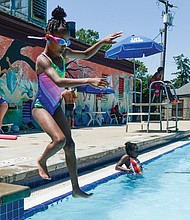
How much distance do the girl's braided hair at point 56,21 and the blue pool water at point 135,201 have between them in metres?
1.87

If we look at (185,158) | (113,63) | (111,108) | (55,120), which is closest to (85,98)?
(111,108)

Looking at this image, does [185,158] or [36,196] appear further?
[185,158]

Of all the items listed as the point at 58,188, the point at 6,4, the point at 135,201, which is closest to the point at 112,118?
the point at 6,4

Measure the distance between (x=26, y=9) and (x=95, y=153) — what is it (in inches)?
373

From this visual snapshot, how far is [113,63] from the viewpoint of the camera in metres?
19.0

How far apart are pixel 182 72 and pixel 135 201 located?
6188 centimetres

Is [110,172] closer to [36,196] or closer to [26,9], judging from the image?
[36,196]

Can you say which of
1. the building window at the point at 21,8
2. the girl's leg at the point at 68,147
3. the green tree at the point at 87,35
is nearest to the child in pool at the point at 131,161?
the girl's leg at the point at 68,147

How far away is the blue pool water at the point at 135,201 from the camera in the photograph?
4000 mm

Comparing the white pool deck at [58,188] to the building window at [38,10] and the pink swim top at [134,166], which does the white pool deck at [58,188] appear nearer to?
the pink swim top at [134,166]

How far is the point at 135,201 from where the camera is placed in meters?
4.85

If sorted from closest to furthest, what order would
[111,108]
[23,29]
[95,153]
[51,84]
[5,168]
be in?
1. [51,84]
2. [5,168]
3. [95,153]
4. [23,29]
5. [111,108]

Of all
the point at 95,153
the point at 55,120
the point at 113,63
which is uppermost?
the point at 113,63

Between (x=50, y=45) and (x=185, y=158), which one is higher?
(x=50, y=45)
